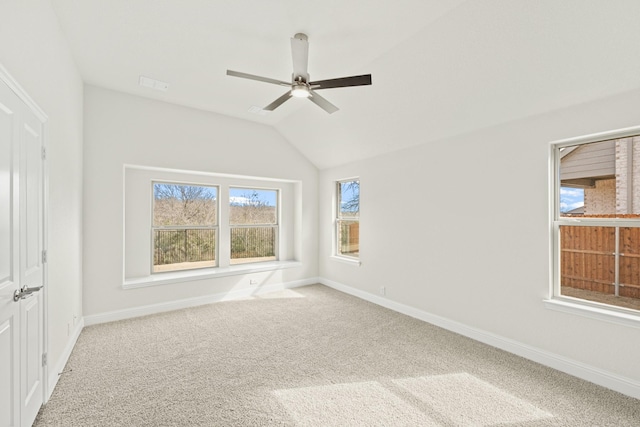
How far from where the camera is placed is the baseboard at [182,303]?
3.74 m

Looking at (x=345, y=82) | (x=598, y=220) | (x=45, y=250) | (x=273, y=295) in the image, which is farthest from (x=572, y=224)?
(x=45, y=250)

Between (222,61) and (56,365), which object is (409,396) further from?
(222,61)

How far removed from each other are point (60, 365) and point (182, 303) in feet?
5.86

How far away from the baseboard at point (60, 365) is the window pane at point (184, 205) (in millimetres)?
1759

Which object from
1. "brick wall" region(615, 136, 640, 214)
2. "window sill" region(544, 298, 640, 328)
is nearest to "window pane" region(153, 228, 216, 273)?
"window sill" region(544, 298, 640, 328)

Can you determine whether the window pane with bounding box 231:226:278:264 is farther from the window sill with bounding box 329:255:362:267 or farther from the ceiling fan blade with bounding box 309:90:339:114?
the ceiling fan blade with bounding box 309:90:339:114

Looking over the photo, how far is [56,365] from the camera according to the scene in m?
2.46

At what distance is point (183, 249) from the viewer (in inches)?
187

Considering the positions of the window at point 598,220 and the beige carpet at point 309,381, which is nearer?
the beige carpet at point 309,381

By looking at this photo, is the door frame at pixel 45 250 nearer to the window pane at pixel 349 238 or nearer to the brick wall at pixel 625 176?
the window pane at pixel 349 238

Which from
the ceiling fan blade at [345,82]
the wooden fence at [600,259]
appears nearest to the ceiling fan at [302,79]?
the ceiling fan blade at [345,82]

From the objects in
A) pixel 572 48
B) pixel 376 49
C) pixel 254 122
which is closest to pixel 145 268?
pixel 254 122

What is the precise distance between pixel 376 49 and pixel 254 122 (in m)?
2.73

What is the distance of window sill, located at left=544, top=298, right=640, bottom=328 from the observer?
→ 2258 millimetres
